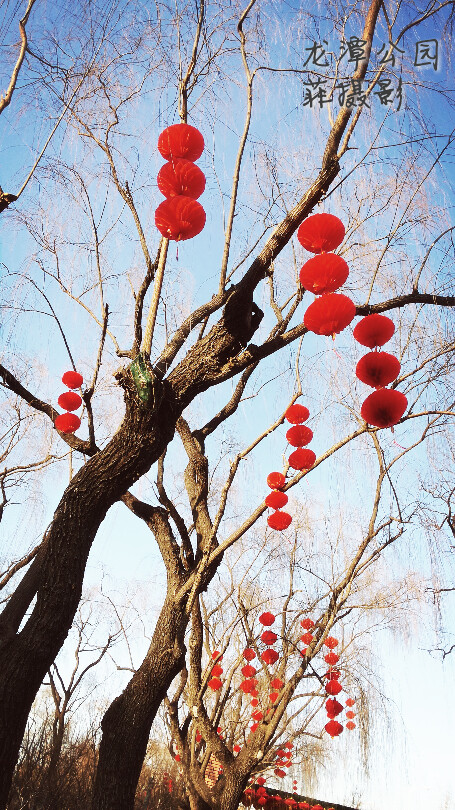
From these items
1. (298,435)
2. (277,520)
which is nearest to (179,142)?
(298,435)

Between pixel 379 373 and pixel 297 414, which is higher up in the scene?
→ pixel 297 414

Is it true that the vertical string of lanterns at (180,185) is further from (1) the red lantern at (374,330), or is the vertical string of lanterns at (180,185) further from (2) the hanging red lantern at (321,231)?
(1) the red lantern at (374,330)

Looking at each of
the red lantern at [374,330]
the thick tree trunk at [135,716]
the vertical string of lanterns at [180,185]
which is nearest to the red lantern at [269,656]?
the thick tree trunk at [135,716]

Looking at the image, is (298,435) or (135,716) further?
(298,435)

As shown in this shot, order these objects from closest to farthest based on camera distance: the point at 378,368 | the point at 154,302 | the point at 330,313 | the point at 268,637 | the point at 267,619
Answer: the point at 330,313
the point at 378,368
the point at 154,302
the point at 268,637
the point at 267,619

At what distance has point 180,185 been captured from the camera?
2.72m

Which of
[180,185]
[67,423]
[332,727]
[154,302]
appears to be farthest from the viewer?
[332,727]

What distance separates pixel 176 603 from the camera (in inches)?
144

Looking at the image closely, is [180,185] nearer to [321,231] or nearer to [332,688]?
[321,231]

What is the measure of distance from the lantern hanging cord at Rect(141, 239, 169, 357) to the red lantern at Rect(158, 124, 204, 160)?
74 centimetres

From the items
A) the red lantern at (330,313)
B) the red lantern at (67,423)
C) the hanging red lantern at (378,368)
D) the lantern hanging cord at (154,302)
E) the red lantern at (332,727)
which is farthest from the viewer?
→ the red lantern at (332,727)

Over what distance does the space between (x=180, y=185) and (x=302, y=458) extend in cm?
186

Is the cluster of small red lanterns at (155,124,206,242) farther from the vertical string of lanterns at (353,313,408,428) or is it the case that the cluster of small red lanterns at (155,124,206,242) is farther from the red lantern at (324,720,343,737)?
the red lantern at (324,720,343,737)

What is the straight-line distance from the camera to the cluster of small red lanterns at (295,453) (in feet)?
12.2
